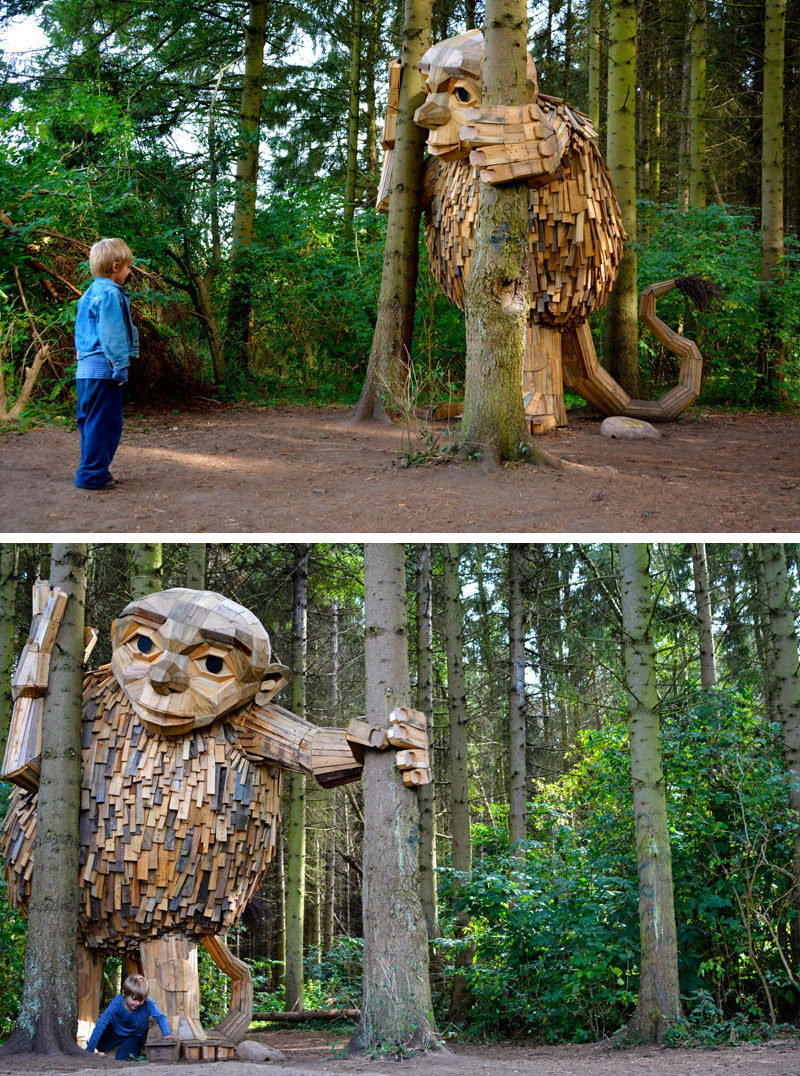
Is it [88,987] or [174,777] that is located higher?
[174,777]

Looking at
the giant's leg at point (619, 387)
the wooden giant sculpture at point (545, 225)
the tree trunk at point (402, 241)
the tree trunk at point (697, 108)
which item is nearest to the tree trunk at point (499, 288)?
the wooden giant sculpture at point (545, 225)

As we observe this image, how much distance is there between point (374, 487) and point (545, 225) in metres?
3.53

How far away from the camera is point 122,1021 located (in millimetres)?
5707

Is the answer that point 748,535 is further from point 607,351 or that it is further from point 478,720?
point 478,720

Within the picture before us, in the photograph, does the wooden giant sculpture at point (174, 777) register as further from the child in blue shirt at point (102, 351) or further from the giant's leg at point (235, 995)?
the child in blue shirt at point (102, 351)

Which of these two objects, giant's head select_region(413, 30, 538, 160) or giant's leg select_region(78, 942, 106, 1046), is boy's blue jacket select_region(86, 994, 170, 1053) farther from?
giant's head select_region(413, 30, 538, 160)

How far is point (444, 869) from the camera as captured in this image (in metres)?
8.40

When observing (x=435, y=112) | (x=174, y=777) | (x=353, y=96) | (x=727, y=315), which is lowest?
(x=174, y=777)

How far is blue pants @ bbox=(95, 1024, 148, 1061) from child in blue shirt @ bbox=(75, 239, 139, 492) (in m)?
3.63

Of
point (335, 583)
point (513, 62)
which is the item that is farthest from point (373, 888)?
point (335, 583)

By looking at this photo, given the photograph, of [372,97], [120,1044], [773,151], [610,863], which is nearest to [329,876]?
[610,863]

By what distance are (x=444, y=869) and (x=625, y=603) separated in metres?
3.17

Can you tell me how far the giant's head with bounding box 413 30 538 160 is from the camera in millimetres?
8180

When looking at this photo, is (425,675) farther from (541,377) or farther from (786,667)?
(786,667)
